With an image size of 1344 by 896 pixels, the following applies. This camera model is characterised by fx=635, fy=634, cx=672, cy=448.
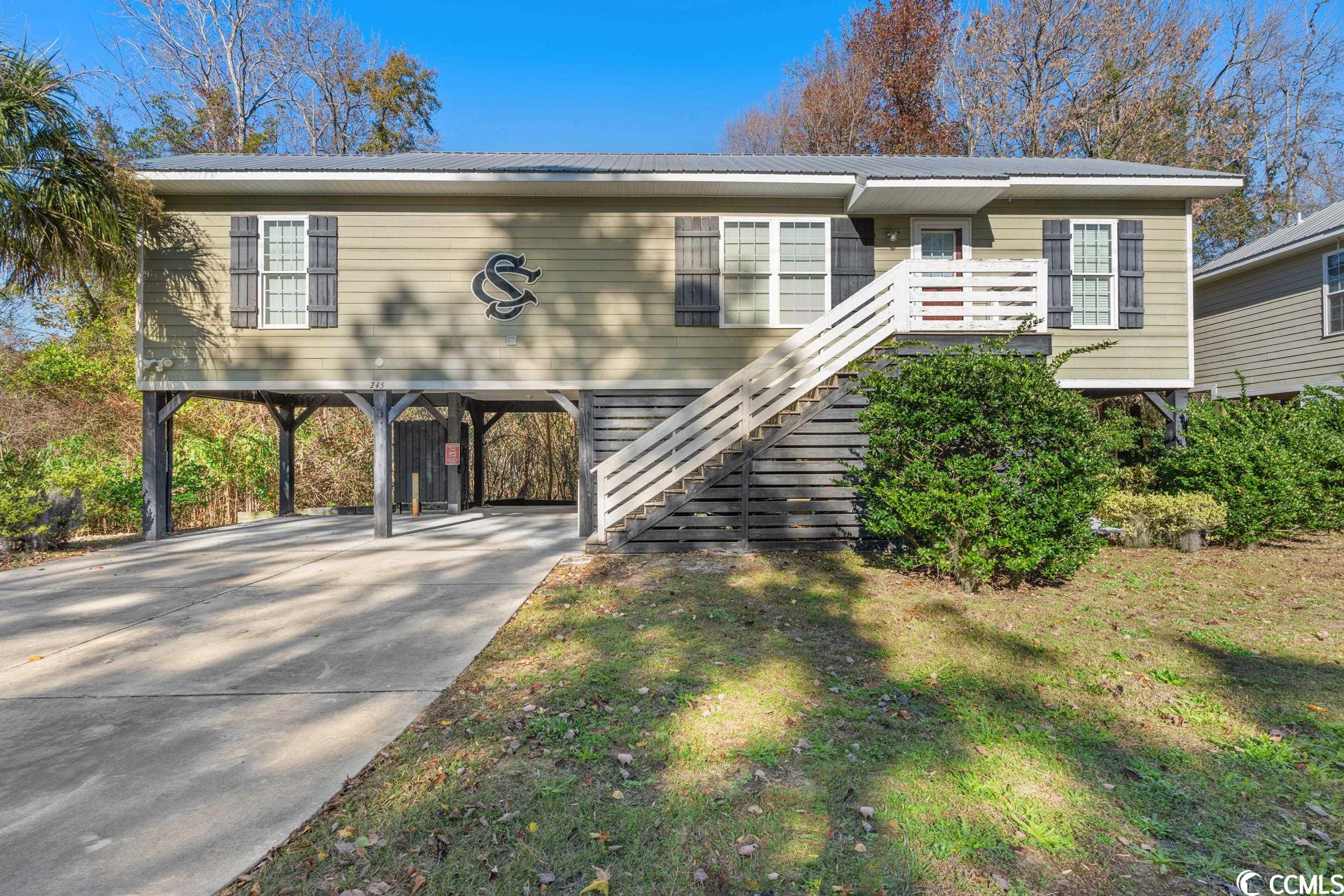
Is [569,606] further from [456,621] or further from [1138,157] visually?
[1138,157]

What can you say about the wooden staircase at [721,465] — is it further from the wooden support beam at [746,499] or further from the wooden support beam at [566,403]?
the wooden support beam at [566,403]

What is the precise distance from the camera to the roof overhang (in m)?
8.34

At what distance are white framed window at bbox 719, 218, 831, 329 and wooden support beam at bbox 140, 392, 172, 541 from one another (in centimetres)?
813

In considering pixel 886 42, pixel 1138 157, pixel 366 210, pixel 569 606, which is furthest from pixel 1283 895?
pixel 886 42

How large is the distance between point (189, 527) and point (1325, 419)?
17217 millimetres

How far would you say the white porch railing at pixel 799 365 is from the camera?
707 cm

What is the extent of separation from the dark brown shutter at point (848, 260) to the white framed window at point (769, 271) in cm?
7

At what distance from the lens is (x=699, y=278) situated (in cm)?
887

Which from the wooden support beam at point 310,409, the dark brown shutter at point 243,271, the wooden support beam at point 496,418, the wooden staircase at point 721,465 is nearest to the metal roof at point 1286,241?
the wooden staircase at point 721,465

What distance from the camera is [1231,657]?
12.8 feet

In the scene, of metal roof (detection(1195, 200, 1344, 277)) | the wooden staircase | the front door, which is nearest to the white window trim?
the front door

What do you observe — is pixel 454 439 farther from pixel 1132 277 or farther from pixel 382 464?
pixel 1132 277

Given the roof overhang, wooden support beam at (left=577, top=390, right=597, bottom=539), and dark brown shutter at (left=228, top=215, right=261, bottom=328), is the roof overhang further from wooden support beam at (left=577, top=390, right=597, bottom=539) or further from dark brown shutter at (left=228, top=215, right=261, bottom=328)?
wooden support beam at (left=577, top=390, right=597, bottom=539)

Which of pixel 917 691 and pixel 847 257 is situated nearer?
pixel 917 691
